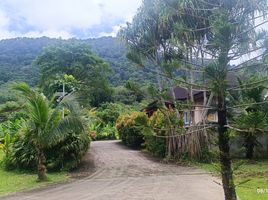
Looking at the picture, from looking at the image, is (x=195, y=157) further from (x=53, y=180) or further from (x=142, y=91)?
(x=142, y=91)

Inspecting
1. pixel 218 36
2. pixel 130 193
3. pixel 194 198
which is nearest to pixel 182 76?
pixel 218 36

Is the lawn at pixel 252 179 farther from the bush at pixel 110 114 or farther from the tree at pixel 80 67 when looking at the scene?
the tree at pixel 80 67

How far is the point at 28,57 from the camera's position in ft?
178

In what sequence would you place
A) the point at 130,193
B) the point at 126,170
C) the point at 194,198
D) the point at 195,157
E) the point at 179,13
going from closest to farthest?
the point at 179,13 < the point at 194,198 < the point at 130,193 < the point at 126,170 < the point at 195,157

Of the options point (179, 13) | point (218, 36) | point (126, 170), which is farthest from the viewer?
point (126, 170)

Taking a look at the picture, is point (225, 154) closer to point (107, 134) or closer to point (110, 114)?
point (107, 134)

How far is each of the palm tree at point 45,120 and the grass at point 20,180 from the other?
428mm

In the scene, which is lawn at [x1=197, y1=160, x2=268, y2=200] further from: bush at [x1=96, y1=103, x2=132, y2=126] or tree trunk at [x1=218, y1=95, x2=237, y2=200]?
bush at [x1=96, y1=103, x2=132, y2=126]

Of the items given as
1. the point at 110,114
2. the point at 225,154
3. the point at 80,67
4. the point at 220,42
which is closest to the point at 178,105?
the point at 225,154

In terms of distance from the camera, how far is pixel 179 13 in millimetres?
5223

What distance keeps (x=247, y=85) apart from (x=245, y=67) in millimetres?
234

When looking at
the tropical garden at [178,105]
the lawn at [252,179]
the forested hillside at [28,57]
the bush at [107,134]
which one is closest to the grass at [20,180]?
the tropical garden at [178,105]

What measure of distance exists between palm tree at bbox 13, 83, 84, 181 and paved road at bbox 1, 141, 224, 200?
1549 mm

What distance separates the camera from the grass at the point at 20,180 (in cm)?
1009
